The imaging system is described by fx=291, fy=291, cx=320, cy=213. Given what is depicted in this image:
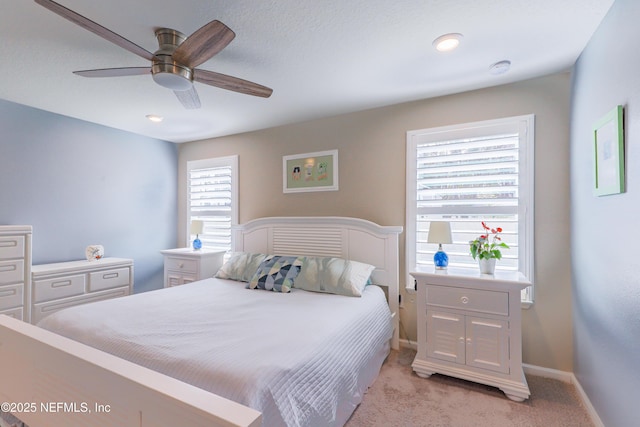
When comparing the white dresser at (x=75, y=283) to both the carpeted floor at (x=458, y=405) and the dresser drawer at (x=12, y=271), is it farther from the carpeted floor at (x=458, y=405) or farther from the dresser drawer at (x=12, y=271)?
the carpeted floor at (x=458, y=405)

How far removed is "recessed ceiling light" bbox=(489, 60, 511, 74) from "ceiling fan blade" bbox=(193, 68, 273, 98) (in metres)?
1.62

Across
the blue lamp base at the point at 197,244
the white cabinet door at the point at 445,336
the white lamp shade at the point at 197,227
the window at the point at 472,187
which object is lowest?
the white cabinet door at the point at 445,336

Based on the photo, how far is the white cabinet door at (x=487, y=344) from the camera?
80.4 inches

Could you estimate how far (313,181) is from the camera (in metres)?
3.33

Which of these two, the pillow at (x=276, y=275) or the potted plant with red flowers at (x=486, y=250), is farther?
the pillow at (x=276, y=275)

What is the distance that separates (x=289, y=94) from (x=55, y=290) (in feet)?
9.56

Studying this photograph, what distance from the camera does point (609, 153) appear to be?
154 centimetres

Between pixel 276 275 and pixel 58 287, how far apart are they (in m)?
2.15

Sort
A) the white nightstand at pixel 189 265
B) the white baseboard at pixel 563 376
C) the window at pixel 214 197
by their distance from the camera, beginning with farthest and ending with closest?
the window at pixel 214 197 < the white nightstand at pixel 189 265 < the white baseboard at pixel 563 376

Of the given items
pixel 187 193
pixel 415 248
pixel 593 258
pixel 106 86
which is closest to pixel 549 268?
pixel 593 258

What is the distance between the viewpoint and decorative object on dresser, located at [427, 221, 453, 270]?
2.35 meters

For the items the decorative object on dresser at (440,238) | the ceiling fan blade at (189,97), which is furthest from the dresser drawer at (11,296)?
the decorative object on dresser at (440,238)

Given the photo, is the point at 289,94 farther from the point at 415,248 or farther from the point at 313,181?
the point at 415,248

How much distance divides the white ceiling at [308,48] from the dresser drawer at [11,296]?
1708 mm
